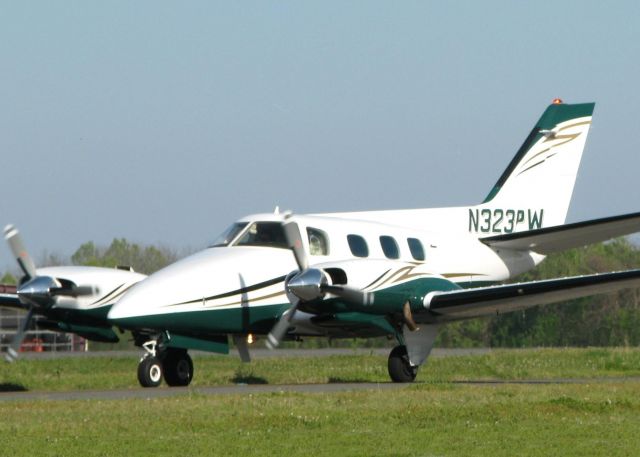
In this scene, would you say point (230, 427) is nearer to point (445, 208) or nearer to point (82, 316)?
point (82, 316)

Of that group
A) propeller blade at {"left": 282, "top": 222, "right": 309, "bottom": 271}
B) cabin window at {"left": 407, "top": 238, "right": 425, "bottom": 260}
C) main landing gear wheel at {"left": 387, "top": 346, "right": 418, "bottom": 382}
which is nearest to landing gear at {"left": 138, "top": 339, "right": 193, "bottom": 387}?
propeller blade at {"left": 282, "top": 222, "right": 309, "bottom": 271}

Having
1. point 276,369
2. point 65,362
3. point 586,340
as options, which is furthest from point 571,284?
point 586,340

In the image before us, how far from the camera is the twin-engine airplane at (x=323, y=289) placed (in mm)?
20266

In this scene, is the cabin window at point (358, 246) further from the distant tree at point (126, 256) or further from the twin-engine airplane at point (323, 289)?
the distant tree at point (126, 256)

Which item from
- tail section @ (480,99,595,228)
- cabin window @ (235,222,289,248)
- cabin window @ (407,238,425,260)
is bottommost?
cabin window @ (407,238,425,260)

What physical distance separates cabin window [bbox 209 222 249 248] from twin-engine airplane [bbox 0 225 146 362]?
208 centimetres

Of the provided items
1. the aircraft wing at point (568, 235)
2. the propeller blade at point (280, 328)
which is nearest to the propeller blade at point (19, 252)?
the propeller blade at point (280, 328)

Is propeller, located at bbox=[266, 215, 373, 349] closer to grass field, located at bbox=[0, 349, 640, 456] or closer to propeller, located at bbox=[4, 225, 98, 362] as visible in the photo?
grass field, located at bbox=[0, 349, 640, 456]

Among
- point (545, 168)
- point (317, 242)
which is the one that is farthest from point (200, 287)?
point (545, 168)

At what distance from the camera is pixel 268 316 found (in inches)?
841

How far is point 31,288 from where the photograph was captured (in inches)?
839

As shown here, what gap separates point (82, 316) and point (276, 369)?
8351 millimetres

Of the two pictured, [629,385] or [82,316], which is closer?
[629,385]

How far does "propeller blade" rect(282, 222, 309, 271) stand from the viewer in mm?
20930
